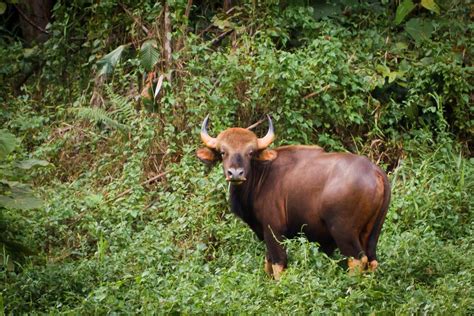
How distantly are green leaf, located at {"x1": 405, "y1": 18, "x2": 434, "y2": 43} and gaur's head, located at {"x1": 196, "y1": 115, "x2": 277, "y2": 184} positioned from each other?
11.0 feet

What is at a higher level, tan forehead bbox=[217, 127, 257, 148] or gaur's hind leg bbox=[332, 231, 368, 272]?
tan forehead bbox=[217, 127, 257, 148]

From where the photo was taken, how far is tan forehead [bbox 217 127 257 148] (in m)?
8.68

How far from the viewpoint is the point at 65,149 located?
11.7 m

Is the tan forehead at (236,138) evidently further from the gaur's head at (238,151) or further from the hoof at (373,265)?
the hoof at (373,265)

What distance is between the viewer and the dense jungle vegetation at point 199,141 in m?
7.91

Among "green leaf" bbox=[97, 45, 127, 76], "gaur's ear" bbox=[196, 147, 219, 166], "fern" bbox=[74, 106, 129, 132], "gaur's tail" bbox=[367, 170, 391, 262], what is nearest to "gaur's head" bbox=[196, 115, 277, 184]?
"gaur's ear" bbox=[196, 147, 219, 166]

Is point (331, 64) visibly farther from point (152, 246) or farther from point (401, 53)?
point (152, 246)

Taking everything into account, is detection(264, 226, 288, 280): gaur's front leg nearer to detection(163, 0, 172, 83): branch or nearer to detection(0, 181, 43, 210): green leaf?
detection(0, 181, 43, 210): green leaf

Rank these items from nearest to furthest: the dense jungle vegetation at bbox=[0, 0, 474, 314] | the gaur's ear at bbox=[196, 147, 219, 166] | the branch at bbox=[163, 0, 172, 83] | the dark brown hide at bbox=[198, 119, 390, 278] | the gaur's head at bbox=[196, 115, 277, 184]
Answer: the dense jungle vegetation at bbox=[0, 0, 474, 314], the dark brown hide at bbox=[198, 119, 390, 278], the gaur's head at bbox=[196, 115, 277, 184], the gaur's ear at bbox=[196, 147, 219, 166], the branch at bbox=[163, 0, 172, 83]

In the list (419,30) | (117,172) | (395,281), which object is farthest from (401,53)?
(395,281)

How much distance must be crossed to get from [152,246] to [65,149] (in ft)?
9.73

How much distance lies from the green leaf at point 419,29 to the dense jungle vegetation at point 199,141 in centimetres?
2

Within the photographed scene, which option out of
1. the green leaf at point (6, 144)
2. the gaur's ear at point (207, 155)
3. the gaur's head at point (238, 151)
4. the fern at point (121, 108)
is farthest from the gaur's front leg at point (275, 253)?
the fern at point (121, 108)

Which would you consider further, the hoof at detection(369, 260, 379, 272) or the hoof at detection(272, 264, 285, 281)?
the hoof at detection(272, 264, 285, 281)
